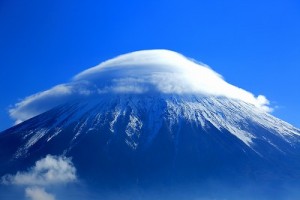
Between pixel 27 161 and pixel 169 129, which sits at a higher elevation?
pixel 169 129

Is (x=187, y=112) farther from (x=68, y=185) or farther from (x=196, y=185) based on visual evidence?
(x=68, y=185)

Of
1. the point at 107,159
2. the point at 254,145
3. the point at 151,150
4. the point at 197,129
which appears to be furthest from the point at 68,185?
the point at 254,145

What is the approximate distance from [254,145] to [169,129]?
2238 cm

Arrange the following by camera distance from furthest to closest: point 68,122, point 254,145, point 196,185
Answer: point 68,122, point 254,145, point 196,185

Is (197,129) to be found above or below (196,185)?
above

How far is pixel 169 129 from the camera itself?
6462 inches

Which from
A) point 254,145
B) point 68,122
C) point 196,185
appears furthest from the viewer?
point 68,122

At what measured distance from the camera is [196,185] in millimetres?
148250

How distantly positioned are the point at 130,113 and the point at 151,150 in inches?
704

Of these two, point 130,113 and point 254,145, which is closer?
point 254,145

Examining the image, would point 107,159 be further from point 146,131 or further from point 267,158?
point 267,158

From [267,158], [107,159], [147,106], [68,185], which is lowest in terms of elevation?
[68,185]

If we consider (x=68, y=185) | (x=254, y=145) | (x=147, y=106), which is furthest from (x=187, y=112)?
(x=68, y=185)

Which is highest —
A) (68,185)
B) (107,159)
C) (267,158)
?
(267,158)
